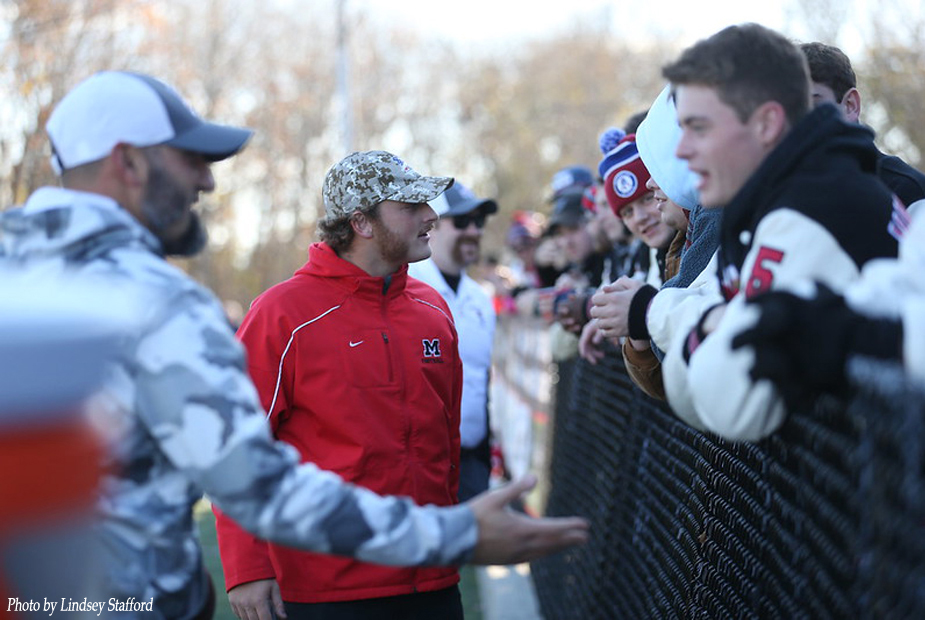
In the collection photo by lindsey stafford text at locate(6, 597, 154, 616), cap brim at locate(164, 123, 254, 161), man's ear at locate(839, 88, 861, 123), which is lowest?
photo by lindsey stafford text at locate(6, 597, 154, 616)

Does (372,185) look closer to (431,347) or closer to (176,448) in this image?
(431,347)

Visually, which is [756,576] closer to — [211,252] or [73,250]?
[73,250]

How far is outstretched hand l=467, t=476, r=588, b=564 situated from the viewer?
2805 mm

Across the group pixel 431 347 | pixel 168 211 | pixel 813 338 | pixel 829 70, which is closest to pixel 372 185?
pixel 431 347

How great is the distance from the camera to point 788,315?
7.50ft

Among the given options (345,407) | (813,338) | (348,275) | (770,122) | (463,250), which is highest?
(770,122)

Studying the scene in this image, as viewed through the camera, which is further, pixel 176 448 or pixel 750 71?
pixel 750 71

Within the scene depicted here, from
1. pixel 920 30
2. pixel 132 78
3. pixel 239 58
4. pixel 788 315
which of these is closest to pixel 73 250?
pixel 132 78

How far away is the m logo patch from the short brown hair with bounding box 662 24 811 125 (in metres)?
1.97

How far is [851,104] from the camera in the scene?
4.20 metres

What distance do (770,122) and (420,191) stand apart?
217cm

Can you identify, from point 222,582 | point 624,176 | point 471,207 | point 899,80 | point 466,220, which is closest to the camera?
point 624,176

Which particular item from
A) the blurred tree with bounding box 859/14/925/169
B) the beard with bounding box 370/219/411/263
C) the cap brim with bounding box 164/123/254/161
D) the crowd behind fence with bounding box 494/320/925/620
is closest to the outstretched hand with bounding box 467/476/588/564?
the crowd behind fence with bounding box 494/320/925/620

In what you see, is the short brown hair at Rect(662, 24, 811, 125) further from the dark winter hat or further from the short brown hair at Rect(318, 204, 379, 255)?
Answer: the dark winter hat
